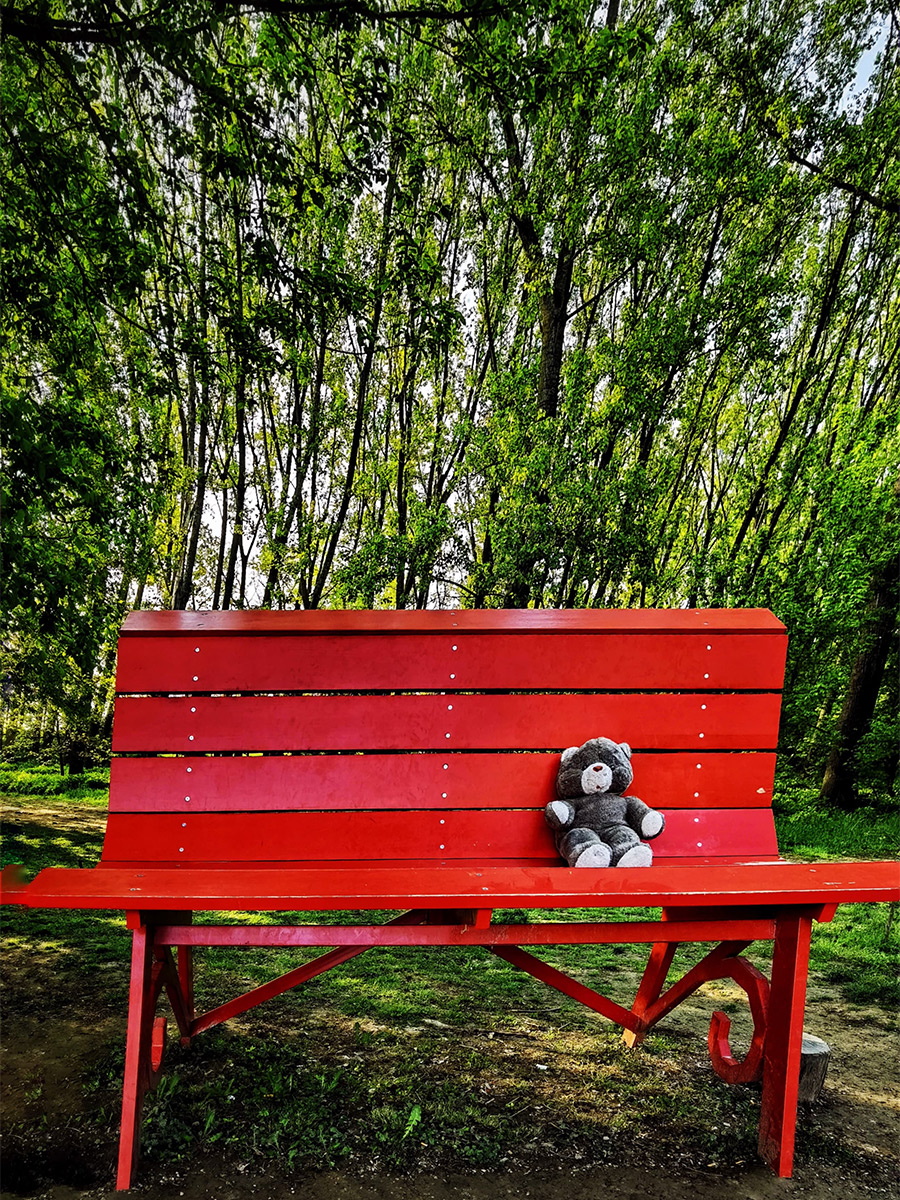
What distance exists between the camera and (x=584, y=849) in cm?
230

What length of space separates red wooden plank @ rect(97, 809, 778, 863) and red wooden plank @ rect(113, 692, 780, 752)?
199 mm

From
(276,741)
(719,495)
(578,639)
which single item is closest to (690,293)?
(719,495)

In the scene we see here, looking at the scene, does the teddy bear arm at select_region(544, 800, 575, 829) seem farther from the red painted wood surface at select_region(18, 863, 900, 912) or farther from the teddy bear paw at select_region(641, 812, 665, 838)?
the red painted wood surface at select_region(18, 863, 900, 912)

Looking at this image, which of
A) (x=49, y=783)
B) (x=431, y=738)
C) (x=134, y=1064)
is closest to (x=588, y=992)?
(x=431, y=738)

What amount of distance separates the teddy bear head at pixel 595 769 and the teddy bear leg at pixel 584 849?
12 centimetres

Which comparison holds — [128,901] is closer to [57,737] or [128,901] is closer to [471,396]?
[471,396]

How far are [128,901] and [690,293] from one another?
200 inches

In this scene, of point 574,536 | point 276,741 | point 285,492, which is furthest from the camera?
point 285,492

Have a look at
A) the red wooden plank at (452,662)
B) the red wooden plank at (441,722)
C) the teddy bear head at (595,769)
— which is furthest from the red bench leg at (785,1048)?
the red wooden plank at (452,662)

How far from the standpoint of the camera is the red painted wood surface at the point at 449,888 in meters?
1.62

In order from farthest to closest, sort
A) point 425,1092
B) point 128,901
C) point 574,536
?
point 574,536 < point 425,1092 < point 128,901

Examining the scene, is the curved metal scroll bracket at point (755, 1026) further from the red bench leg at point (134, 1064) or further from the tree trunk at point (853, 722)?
the tree trunk at point (853, 722)

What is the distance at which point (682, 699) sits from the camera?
254cm

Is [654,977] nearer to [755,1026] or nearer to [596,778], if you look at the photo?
[755,1026]
